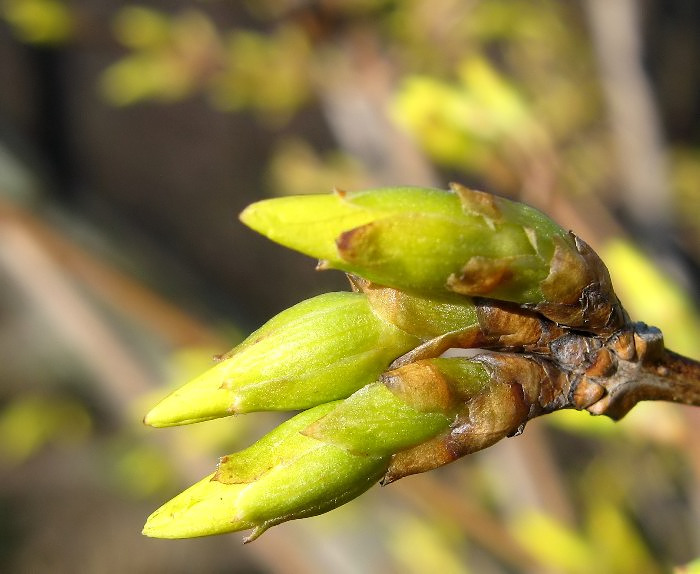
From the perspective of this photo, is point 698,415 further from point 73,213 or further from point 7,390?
point 7,390

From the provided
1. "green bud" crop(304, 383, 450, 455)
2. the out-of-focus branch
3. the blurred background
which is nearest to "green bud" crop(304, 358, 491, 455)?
"green bud" crop(304, 383, 450, 455)

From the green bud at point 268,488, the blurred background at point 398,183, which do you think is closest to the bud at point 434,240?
the green bud at point 268,488

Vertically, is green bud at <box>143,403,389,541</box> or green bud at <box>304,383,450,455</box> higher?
green bud at <box>304,383,450,455</box>

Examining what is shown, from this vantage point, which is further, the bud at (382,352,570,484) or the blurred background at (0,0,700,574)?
the blurred background at (0,0,700,574)

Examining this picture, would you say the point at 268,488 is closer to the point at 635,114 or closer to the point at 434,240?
the point at 434,240

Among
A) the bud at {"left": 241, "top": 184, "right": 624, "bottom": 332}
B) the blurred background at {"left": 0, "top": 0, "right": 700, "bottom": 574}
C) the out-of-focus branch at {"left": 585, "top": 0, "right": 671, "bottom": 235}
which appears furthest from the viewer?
the out-of-focus branch at {"left": 585, "top": 0, "right": 671, "bottom": 235}

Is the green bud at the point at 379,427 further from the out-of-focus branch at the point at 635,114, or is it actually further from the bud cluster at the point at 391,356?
the out-of-focus branch at the point at 635,114

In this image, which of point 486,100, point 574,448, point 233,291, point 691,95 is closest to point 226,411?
point 486,100

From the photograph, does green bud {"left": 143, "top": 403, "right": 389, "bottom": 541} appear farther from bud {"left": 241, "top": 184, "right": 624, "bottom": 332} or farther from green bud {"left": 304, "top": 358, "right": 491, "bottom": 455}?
bud {"left": 241, "top": 184, "right": 624, "bottom": 332}
